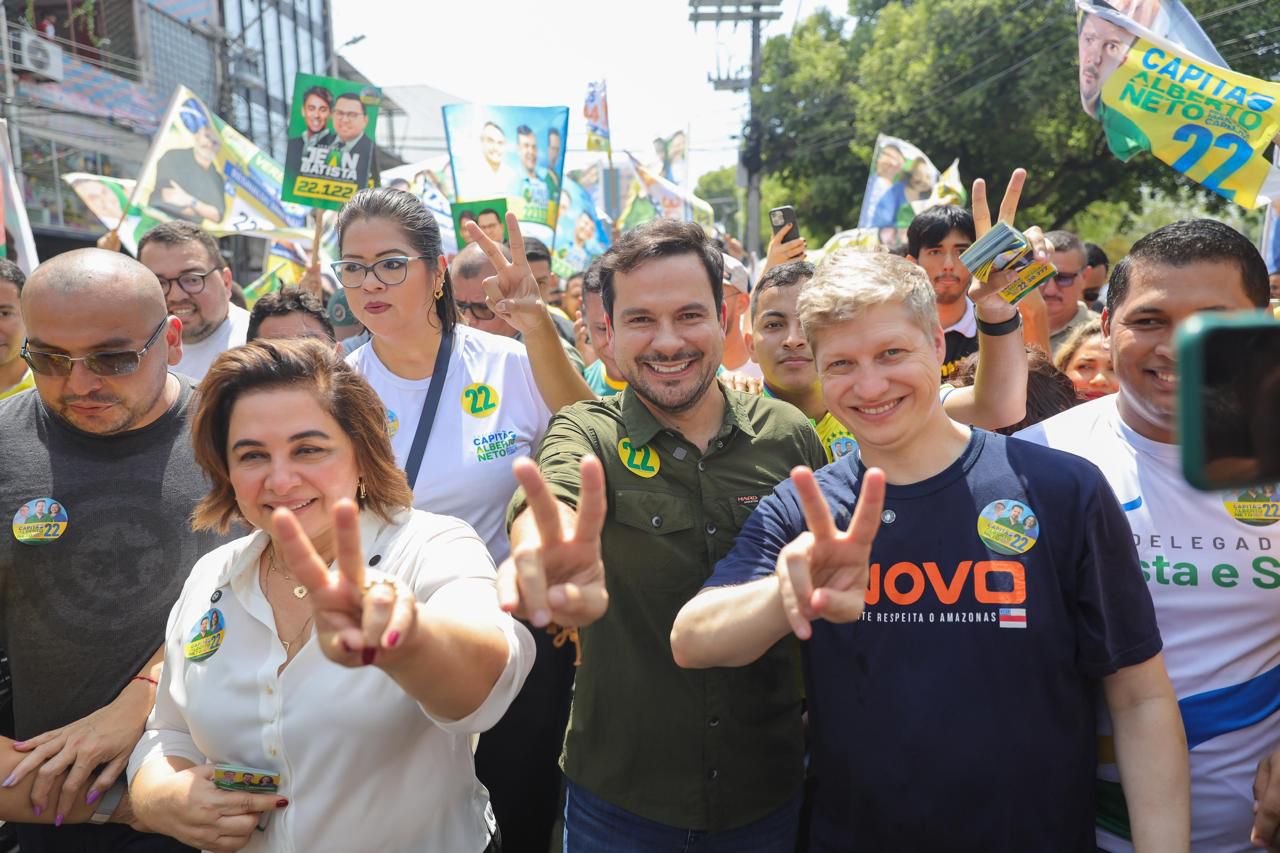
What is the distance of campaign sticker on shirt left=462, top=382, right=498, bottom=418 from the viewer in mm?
3189

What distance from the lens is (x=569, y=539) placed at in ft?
5.24

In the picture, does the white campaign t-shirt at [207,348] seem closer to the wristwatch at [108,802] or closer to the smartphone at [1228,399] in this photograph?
the wristwatch at [108,802]

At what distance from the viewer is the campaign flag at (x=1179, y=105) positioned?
429cm

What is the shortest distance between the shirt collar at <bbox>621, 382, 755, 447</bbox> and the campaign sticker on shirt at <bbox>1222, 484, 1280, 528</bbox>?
3.65ft

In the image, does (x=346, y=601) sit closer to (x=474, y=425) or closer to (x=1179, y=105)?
(x=474, y=425)

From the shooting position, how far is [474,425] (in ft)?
10.4

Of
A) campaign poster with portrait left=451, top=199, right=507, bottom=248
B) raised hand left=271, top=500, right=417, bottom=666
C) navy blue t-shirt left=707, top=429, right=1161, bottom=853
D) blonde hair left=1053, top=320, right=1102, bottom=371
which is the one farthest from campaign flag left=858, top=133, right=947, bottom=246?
raised hand left=271, top=500, right=417, bottom=666

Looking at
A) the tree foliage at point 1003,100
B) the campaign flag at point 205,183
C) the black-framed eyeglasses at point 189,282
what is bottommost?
the black-framed eyeglasses at point 189,282

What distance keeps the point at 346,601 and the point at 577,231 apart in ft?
32.7

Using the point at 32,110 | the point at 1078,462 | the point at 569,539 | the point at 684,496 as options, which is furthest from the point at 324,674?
the point at 32,110

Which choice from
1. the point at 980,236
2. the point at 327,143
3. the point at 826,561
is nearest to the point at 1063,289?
the point at 980,236

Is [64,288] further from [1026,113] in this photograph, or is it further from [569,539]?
[1026,113]

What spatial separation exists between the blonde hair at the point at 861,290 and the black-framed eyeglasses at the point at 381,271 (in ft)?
5.63

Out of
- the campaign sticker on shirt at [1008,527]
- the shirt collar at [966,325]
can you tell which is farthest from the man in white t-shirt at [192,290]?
the campaign sticker on shirt at [1008,527]
